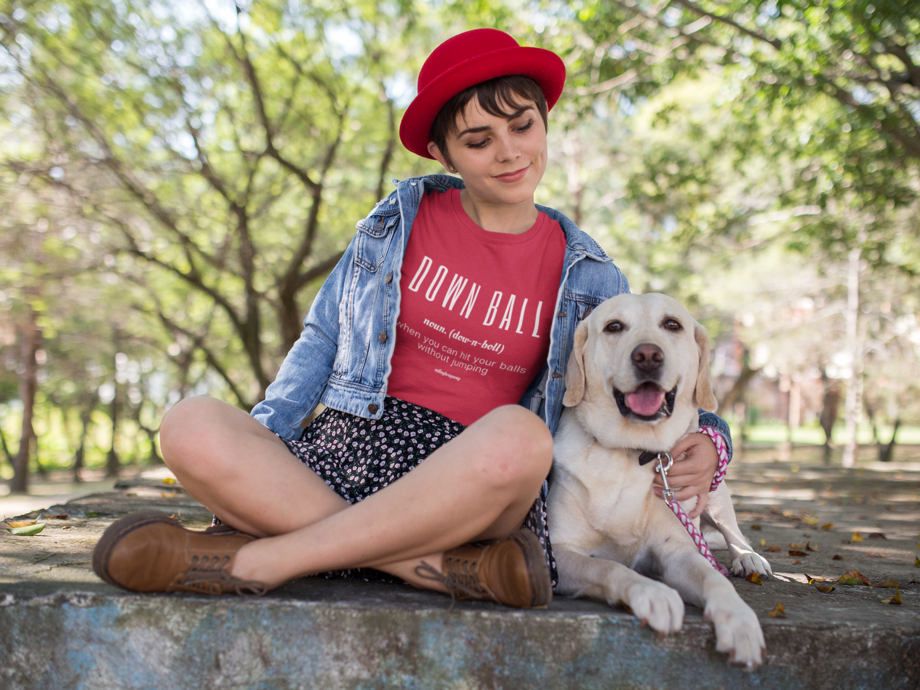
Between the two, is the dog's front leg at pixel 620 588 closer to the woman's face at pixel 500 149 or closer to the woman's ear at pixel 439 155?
the woman's face at pixel 500 149

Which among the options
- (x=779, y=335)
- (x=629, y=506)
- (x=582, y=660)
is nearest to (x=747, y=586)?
(x=629, y=506)

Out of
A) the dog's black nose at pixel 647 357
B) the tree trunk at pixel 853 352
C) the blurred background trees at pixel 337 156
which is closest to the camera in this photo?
the dog's black nose at pixel 647 357

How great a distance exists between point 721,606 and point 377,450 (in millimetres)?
A: 1194

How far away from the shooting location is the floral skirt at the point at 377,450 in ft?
7.34

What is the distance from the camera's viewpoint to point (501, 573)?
72.5 inches

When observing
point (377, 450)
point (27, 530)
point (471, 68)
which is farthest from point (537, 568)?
point (27, 530)

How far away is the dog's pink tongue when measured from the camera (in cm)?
240

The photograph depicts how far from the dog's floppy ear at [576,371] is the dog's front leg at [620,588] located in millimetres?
597

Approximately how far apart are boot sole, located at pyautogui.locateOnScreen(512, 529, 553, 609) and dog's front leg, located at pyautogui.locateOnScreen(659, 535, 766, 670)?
0.46 metres

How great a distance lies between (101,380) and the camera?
16.3 metres

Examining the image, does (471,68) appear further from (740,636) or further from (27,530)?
(27,530)

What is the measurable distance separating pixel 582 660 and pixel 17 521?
8.62ft

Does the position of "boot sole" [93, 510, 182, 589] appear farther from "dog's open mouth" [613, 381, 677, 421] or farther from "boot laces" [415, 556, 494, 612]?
"dog's open mouth" [613, 381, 677, 421]

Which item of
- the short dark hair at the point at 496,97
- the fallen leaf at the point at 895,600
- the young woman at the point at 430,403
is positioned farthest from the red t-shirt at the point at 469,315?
the fallen leaf at the point at 895,600
